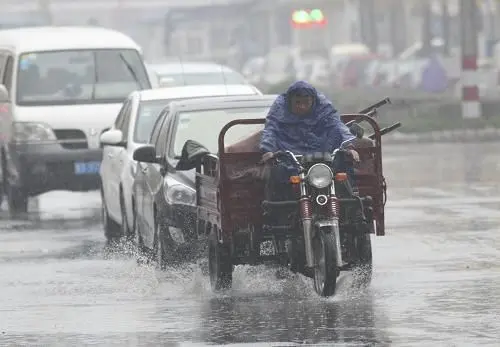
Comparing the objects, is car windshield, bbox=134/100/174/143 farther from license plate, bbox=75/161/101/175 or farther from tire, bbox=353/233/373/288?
tire, bbox=353/233/373/288

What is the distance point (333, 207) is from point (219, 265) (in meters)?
1.05

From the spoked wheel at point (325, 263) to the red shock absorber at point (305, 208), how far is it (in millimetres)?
135

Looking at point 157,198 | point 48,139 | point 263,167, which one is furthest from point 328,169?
point 48,139

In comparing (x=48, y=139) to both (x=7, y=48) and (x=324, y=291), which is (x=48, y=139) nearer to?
(x=7, y=48)

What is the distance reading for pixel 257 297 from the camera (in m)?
12.4

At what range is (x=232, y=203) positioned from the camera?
12.4m

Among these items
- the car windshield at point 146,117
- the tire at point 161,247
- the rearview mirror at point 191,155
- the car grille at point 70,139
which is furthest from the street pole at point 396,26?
the rearview mirror at point 191,155

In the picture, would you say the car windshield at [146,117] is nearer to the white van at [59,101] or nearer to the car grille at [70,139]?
the white van at [59,101]

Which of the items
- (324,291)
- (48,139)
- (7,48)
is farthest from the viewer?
(7,48)

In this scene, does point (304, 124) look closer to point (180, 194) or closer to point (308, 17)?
point (180, 194)

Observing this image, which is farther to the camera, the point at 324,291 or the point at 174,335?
the point at 324,291

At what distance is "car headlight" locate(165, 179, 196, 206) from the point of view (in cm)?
1384

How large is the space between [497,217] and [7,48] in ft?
24.0

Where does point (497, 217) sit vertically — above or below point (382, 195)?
below
